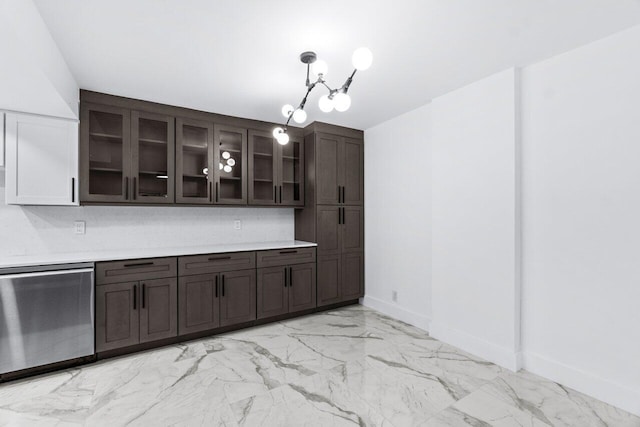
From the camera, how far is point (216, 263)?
3135mm

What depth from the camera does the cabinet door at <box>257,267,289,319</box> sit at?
339 centimetres

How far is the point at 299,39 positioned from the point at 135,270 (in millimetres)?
2390

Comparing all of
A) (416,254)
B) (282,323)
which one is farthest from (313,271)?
(416,254)

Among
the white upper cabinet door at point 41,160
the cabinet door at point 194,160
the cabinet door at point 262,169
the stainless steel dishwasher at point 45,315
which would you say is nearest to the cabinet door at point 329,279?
the cabinet door at point 262,169

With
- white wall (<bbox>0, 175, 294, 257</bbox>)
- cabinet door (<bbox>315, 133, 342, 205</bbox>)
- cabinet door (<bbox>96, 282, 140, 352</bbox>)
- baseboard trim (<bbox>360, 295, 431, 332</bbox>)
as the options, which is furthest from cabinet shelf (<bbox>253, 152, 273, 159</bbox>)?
baseboard trim (<bbox>360, 295, 431, 332</bbox>)

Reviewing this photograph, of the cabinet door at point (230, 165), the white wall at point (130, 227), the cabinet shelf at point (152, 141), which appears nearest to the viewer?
the white wall at point (130, 227)

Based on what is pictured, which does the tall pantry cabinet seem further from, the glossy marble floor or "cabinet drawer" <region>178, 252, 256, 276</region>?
the glossy marble floor

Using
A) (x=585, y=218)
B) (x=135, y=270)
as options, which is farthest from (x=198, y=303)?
(x=585, y=218)

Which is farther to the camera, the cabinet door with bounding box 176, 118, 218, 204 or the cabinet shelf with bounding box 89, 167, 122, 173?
the cabinet door with bounding box 176, 118, 218, 204

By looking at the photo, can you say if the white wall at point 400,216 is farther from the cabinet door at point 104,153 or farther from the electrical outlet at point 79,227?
the electrical outlet at point 79,227

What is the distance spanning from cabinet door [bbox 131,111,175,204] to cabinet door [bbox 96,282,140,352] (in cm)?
88

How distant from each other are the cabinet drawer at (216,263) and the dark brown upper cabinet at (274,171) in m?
0.70

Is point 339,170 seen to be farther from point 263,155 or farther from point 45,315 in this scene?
point 45,315

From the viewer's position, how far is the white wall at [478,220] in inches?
98.1
